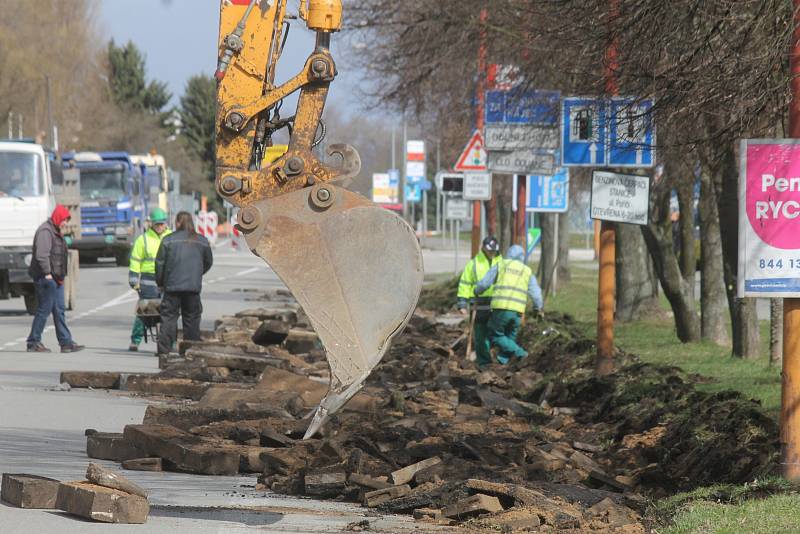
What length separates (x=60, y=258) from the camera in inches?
775

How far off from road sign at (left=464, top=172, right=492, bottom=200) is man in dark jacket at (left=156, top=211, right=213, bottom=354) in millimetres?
10585

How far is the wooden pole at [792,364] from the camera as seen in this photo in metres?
9.11

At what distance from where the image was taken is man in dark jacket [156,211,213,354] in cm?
1789

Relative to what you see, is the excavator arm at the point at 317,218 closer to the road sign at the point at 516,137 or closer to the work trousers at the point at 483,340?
the work trousers at the point at 483,340

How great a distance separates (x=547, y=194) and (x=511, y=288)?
9218 millimetres

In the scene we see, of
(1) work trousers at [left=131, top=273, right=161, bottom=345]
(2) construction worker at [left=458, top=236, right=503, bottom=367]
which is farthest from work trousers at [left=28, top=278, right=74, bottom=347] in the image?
(2) construction worker at [left=458, top=236, right=503, bottom=367]

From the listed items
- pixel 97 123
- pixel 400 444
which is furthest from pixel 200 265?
pixel 97 123

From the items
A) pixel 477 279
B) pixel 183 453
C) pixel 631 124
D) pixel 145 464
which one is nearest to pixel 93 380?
pixel 145 464

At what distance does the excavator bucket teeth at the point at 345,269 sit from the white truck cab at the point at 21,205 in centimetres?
1782

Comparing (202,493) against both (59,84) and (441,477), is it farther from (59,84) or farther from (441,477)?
(59,84)

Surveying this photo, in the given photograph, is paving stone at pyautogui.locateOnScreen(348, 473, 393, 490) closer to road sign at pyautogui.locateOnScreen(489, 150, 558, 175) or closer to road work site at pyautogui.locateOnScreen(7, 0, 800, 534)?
road work site at pyautogui.locateOnScreen(7, 0, 800, 534)

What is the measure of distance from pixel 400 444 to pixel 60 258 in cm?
1017

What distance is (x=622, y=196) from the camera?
1573cm

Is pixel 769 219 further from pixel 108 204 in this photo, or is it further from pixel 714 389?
pixel 108 204
